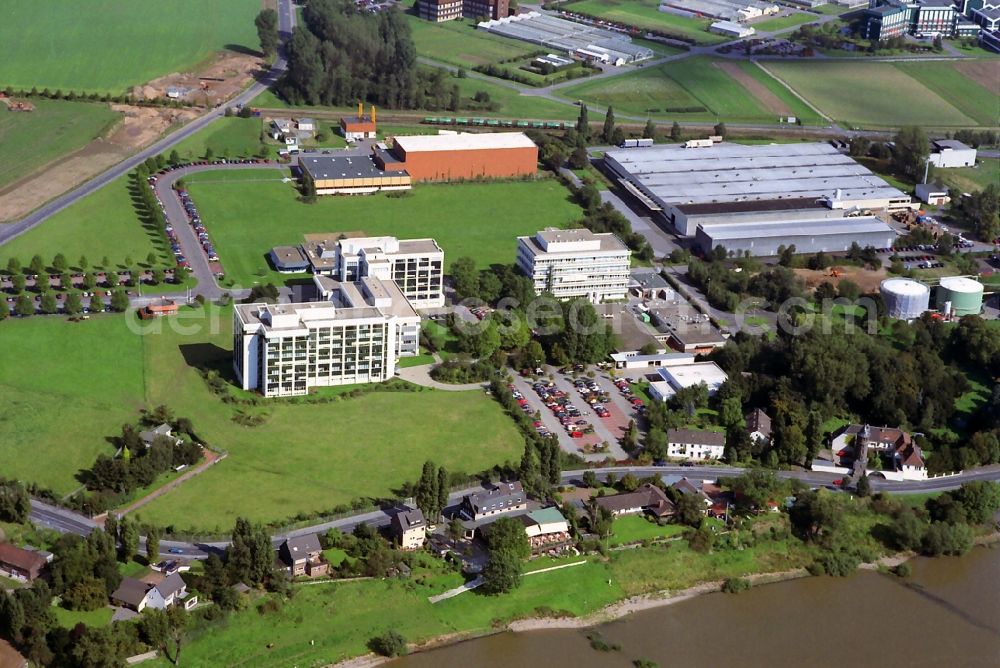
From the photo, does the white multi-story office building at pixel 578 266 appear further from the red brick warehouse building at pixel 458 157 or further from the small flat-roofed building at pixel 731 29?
the small flat-roofed building at pixel 731 29

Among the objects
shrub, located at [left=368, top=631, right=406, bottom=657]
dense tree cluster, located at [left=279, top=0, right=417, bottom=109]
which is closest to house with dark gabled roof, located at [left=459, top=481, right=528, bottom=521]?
shrub, located at [left=368, top=631, right=406, bottom=657]

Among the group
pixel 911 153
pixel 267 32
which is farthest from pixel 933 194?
pixel 267 32

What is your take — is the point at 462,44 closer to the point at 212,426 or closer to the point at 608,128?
the point at 608,128

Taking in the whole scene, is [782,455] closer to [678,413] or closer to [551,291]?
[678,413]

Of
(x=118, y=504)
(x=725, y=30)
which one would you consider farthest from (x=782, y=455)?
(x=725, y=30)

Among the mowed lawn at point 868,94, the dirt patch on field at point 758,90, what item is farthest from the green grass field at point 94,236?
the mowed lawn at point 868,94
